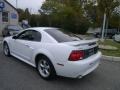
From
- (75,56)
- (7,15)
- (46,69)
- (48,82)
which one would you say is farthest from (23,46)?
(7,15)

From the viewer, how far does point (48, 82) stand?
455cm

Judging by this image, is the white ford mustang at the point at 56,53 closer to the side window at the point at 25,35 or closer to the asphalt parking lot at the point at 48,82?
the side window at the point at 25,35

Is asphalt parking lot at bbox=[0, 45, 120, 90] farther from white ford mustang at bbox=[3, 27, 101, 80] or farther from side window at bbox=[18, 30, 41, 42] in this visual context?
side window at bbox=[18, 30, 41, 42]

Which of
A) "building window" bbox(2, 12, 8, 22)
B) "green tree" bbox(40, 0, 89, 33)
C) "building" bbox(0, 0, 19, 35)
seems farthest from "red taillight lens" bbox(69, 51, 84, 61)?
"green tree" bbox(40, 0, 89, 33)

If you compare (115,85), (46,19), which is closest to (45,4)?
(46,19)

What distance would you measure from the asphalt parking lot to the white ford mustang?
1.03ft

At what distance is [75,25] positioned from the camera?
27859 millimetres

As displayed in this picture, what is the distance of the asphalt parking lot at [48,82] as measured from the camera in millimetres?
4266

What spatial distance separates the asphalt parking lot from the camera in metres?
4.27

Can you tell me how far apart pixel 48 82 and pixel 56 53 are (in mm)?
895

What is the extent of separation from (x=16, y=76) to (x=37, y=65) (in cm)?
70

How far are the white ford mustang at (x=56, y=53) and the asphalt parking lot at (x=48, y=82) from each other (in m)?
0.31

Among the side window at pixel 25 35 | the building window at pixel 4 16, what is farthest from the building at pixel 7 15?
the side window at pixel 25 35

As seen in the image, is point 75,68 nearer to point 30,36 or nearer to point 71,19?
point 30,36
